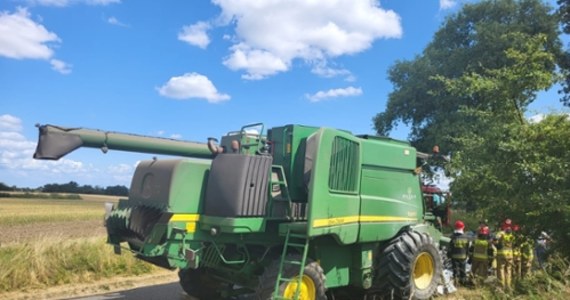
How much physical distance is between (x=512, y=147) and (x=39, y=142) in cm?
847

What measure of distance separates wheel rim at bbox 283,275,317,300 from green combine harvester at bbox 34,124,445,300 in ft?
0.05

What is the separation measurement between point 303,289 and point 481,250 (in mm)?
Answer: 5225

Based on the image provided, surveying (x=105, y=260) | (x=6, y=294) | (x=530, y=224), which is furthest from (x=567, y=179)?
(x=6, y=294)

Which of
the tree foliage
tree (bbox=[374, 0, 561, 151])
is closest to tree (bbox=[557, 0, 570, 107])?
tree (bbox=[374, 0, 561, 151])

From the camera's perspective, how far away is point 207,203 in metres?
6.46

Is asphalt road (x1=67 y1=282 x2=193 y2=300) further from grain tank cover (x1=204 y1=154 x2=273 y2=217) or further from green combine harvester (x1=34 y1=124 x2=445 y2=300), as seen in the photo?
grain tank cover (x1=204 y1=154 x2=273 y2=217)

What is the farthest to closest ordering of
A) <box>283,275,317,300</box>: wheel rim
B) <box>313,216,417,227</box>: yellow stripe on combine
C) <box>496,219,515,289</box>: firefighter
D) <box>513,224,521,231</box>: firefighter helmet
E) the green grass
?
1. <box>496,219,515,289</box>: firefighter
2. <box>513,224,521,231</box>: firefighter helmet
3. the green grass
4. <box>313,216,417,227</box>: yellow stripe on combine
5. <box>283,275,317,300</box>: wheel rim

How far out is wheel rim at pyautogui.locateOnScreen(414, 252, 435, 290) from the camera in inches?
320

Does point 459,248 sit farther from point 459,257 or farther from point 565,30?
point 565,30

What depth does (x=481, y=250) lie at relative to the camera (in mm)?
10047

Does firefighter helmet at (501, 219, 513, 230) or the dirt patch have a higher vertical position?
firefighter helmet at (501, 219, 513, 230)

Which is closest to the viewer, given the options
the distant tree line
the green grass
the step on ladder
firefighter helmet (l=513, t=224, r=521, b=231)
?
the step on ladder

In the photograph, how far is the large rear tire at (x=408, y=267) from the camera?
7.53 meters

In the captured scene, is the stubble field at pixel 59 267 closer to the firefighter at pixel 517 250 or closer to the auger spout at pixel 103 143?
the auger spout at pixel 103 143
